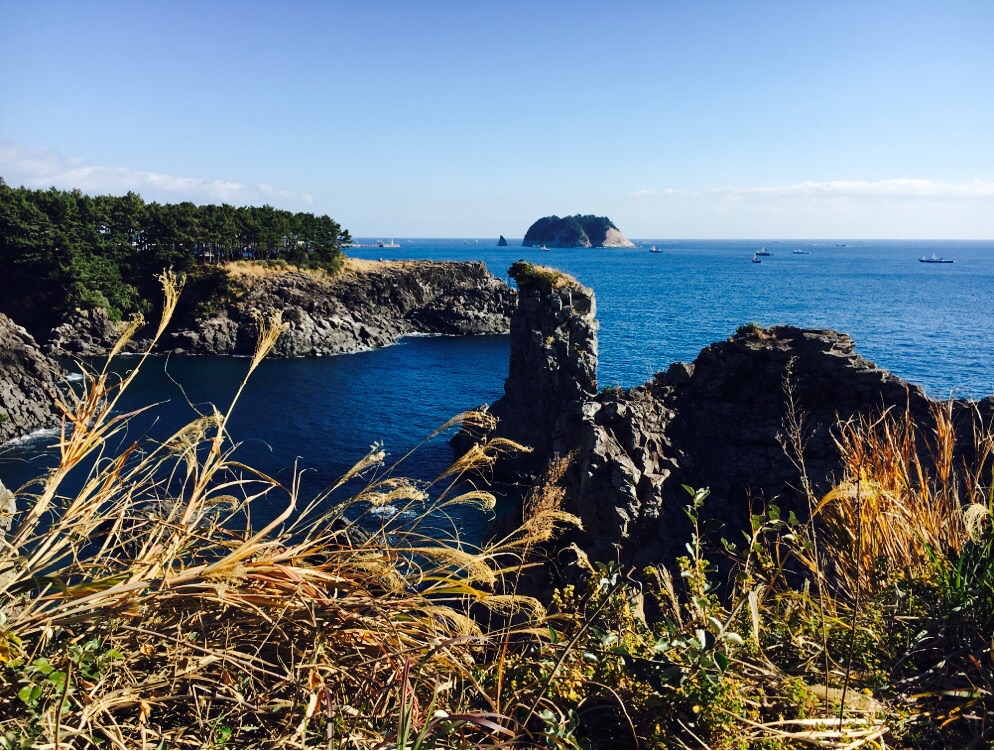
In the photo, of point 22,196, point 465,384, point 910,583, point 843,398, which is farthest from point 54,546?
point 22,196

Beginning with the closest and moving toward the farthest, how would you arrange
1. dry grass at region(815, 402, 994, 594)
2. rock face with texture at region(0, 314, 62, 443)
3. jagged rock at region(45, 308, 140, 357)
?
dry grass at region(815, 402, 994, 594)
rock face with texture at region(0, 314, 62, 443)
jagged rock at region(45, 308, 140, 357)

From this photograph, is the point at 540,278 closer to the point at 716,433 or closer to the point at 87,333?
the point at 716,433

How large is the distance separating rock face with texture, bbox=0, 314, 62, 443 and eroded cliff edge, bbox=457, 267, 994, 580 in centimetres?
3446

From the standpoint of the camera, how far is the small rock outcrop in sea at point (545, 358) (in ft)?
113

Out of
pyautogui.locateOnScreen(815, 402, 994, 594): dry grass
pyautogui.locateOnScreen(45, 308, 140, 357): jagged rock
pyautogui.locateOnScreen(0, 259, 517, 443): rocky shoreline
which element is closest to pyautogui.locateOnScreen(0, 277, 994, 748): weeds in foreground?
pyautogui.locateOnScreen(815, 402, 994, 594): dry grass

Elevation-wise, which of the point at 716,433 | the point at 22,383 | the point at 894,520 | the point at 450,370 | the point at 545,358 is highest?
the point at 894,520

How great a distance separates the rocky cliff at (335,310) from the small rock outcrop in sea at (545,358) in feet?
66.8

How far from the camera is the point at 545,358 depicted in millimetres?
34500

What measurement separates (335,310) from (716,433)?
2251 inches

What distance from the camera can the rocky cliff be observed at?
62438 mm

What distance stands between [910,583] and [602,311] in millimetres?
90893

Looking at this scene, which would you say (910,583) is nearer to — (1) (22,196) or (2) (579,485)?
(2) (579,485)

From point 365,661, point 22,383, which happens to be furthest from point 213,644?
point 22,383

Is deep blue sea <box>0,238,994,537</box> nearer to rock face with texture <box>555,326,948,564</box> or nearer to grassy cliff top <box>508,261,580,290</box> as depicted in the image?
rock face with texture <box>555,326,948,564</box>
